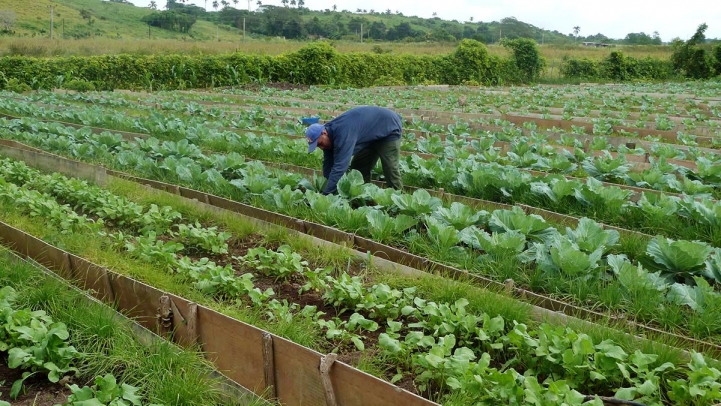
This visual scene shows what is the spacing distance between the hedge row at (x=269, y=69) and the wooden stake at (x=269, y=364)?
762 inches

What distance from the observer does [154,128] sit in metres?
8.98

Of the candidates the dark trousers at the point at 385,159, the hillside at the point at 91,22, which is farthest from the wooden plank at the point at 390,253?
the hillside at the point at 91,22

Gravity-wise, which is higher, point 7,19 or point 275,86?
point 7,19

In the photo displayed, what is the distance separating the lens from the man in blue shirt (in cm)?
503

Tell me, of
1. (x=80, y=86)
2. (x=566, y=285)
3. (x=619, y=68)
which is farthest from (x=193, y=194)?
(x=619, y=68)

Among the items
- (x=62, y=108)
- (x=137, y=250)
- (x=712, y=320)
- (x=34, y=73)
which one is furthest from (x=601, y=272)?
(x=34, y=73)

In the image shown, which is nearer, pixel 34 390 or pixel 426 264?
pixel 34 390

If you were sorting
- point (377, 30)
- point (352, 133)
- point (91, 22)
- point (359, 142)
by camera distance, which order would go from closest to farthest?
1. point (352, 133)
2. point (359, 142)
3. point (91, 22)
4. point (377, 30)

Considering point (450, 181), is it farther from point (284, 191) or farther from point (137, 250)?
point (137, 250)

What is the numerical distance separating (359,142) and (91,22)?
40.2m

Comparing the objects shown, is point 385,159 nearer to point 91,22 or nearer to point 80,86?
point 80,86

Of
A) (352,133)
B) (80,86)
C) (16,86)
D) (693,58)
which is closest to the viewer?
(352,133)

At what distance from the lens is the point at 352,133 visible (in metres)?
5.06

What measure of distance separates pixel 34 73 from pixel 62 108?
949cm
